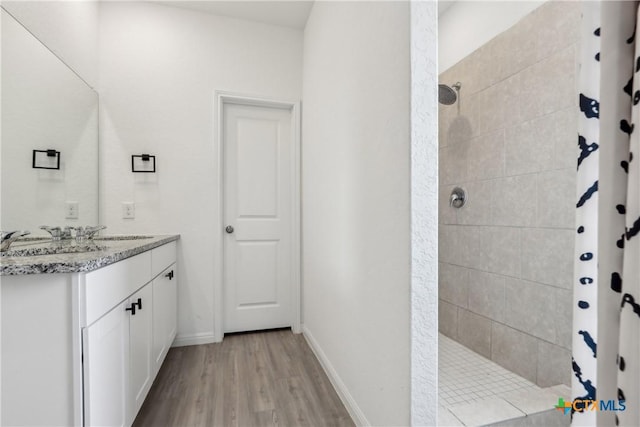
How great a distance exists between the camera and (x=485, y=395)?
1479 mm

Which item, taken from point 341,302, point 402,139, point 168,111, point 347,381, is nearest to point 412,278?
point 402,139

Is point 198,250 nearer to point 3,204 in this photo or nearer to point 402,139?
point 3,204

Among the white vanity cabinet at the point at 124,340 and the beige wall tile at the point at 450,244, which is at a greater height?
the beige wall tile at the point at 450,244

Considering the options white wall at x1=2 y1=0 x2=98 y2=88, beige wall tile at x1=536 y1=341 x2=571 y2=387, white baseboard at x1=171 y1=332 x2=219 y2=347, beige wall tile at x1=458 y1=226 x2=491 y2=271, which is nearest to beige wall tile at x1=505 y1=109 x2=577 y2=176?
beige wall tile at x1=458 y1=226 x2=491 y2=271

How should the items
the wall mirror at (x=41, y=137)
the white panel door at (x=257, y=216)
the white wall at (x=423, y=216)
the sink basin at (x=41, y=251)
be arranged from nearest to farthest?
the white wall at (x=423, y=216)
the sink basin at (x=41, y=251)
the wall mirror at (x=41, y=137)
the white panel door at (x=257, y=216)

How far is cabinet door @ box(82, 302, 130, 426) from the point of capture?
36.4 inches

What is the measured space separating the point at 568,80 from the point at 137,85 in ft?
9.05

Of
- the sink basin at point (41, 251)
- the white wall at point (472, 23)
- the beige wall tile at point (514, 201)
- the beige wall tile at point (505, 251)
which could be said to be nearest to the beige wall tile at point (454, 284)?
the beige wall tile at point (505, 251)

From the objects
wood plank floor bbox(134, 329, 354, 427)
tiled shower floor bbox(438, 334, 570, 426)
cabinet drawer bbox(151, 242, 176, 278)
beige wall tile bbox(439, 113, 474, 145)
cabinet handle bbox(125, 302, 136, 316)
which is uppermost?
beige wall tile bbox(439, 113, 474, 145)

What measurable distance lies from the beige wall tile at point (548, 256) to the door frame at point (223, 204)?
1.62 meters

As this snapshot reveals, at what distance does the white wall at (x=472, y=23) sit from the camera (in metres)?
1.79

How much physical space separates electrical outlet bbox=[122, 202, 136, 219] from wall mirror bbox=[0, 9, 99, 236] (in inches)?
7.0

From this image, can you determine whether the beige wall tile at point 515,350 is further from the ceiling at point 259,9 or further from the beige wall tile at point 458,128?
the ceiling at point 259,9

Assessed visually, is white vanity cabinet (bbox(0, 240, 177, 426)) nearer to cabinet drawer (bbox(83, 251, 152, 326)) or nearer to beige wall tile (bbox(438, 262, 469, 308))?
cabinet drawer (bbox(83, 251, 152, 326))
